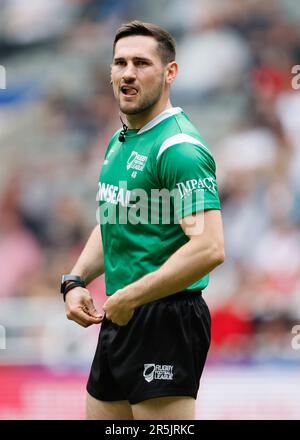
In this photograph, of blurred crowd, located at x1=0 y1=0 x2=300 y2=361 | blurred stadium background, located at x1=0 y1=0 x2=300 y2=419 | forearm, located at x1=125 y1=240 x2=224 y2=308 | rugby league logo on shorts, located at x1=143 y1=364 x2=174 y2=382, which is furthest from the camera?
blurred crowd, located at x1=0 y1=0 x2=300 y2=361

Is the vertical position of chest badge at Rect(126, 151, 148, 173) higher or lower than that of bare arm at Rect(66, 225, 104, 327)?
higher

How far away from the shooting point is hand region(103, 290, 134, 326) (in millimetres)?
3135

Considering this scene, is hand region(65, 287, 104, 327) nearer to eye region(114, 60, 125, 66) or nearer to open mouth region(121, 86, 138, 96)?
open mouth region(121, 86, 138, 96)

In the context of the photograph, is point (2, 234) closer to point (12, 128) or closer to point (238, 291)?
point (12, 128)

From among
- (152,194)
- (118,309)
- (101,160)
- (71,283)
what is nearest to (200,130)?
(101,160)

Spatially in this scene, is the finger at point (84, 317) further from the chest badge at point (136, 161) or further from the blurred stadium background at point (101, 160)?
the blurred stadium background at point (101, 160)

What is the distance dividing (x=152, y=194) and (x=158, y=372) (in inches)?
27.0

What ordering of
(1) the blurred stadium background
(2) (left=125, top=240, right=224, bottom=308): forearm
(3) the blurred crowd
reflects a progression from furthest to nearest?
1. (3) the blurred crowd
2. (1) the blurred stadium background
3. (2) (left=125, top=240, right=224, bottom=308): forearm

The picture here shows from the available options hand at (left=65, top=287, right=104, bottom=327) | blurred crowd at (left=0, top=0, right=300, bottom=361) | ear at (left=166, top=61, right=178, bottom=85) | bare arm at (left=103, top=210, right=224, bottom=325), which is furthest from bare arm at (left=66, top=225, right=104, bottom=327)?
blurred crowd at (left=0, top=0, right=300, bottom=361)

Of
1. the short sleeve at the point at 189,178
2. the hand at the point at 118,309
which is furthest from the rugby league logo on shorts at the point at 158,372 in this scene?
the short sleeve at the point at 189,178

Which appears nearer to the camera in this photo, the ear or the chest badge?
the chest badge

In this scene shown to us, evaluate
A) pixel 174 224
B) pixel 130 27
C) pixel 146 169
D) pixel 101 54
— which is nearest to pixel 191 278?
pixel 174 224

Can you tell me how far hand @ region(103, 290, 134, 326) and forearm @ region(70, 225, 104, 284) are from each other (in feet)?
1.76

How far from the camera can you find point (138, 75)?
3.42m
